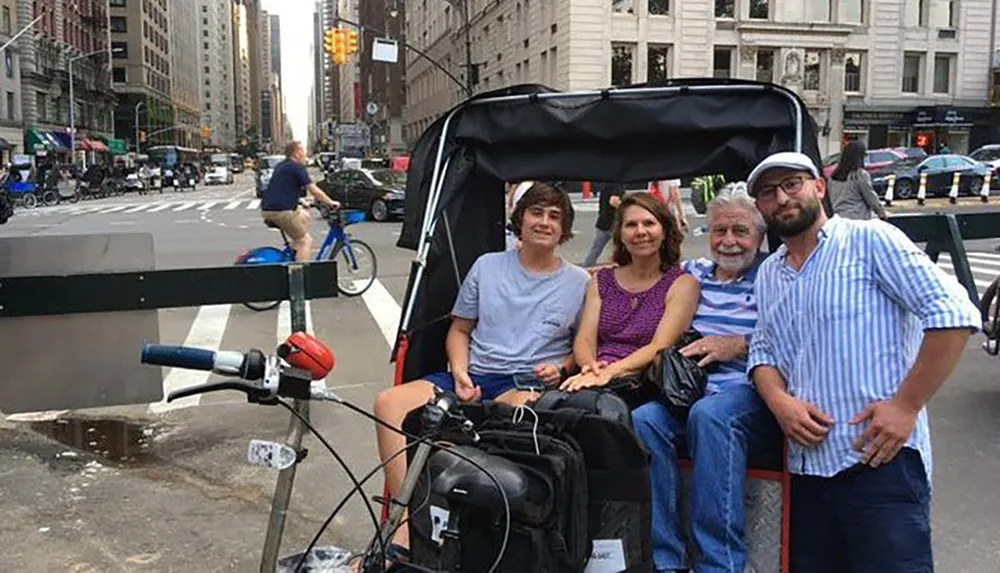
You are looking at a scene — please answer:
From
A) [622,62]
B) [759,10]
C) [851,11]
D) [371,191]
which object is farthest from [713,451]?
[851,11]

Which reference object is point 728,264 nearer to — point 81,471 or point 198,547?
point 198,547

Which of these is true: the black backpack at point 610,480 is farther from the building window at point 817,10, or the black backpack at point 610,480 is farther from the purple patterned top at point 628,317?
the building window at point 817,10

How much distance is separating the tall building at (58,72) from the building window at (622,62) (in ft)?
143

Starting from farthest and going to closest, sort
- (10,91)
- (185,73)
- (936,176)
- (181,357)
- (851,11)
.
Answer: (185,73), (10,91), (851,11), (936,176), (181,357)

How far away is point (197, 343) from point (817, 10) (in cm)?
4314

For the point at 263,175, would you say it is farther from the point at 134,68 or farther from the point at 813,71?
the point at 134,68

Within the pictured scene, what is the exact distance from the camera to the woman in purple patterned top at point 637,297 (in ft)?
13.5

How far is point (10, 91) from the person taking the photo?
6525 centimetres

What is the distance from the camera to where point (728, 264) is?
4.06 metres

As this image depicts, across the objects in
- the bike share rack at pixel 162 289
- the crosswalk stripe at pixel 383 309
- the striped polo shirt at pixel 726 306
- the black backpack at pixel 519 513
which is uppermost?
the striped polo shirt at pixel 726 306

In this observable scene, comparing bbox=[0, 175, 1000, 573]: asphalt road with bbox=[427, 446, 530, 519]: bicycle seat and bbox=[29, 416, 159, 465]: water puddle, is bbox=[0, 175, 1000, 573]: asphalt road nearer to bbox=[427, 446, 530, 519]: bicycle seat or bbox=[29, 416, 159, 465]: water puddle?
bbox=[29, 416, 159, 465]: water puddle

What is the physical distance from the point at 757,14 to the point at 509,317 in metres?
44.9

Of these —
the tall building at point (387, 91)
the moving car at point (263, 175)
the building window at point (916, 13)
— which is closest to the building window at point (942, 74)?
the building window at point (916, 13)

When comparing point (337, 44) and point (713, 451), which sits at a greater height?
point (337, 44)
